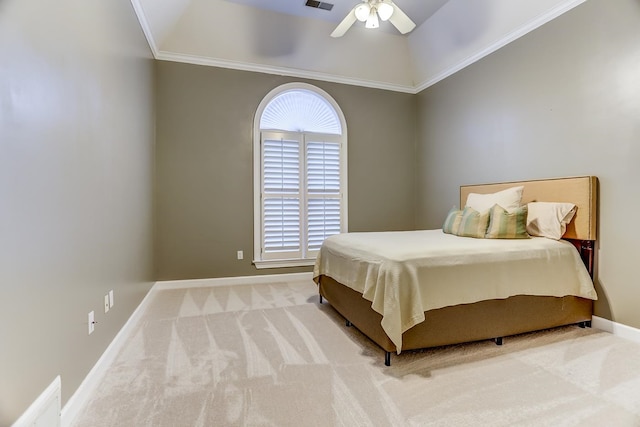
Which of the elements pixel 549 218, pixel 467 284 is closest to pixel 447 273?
pixel 467 284

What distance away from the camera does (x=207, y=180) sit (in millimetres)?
3992

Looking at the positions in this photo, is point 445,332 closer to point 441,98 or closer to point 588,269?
point 588,269

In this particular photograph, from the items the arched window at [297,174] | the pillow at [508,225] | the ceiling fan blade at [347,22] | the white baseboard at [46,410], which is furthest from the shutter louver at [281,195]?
the white baseboard at [46,410]

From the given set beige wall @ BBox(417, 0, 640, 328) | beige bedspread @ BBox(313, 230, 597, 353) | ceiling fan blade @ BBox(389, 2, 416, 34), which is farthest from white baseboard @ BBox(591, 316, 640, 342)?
ceiling fan blade @ BBox(389, 2, 416, 34)

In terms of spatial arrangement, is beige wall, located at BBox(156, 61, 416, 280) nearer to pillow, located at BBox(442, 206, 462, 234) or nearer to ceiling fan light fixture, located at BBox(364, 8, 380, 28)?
ceiling fan light fixture, located at BBox(364, 8, 380, 28)

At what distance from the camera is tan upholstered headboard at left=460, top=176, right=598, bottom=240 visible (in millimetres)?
2578

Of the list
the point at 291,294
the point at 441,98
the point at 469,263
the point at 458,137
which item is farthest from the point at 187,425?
the point at 441,98

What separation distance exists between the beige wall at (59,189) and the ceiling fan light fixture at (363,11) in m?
1.83

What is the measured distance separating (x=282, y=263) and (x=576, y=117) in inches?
139

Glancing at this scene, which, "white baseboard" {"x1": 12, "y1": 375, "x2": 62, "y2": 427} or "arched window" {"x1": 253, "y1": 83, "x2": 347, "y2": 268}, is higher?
"arched window" {"x1": 253, "y1": 83, "x2": 347, "y2": 268}

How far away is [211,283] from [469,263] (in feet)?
10.2

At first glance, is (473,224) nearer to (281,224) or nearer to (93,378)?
(281,224)

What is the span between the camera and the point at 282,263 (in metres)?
4.26

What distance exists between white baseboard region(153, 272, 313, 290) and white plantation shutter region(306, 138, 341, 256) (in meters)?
0.37
